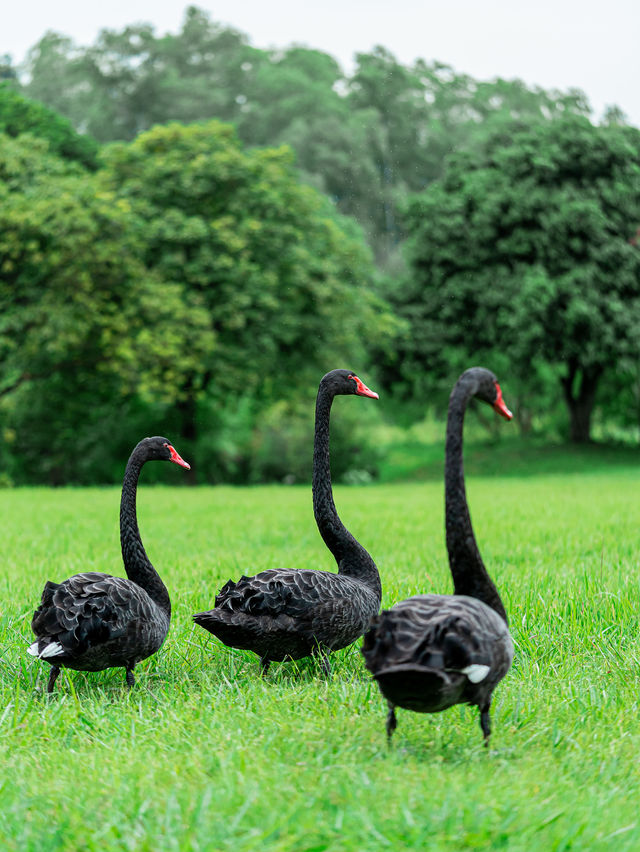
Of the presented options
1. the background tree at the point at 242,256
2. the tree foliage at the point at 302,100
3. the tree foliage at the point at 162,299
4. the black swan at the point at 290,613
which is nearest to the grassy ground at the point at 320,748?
the black swan at the point at 290,613

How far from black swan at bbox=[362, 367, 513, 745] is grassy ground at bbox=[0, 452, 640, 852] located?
30cm

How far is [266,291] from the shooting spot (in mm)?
25438

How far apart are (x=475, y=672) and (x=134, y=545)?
2374 millimetres

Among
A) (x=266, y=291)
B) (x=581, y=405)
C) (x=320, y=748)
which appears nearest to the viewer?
(x=320, y=748)

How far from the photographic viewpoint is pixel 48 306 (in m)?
21.4

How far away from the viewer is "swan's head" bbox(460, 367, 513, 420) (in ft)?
11.5

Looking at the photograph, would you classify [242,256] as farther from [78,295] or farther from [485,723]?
[485,723]

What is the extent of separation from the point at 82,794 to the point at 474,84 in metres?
55.3

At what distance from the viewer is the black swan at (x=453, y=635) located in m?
3.08

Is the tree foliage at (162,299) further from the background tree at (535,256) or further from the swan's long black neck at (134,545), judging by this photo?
the swan's long black neck at (134,545)

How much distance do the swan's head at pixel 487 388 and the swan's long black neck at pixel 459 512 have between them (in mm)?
35

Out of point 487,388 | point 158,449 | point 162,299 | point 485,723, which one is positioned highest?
point 162,299

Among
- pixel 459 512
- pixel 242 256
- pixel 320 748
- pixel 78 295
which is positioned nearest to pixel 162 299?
pixel 78 295

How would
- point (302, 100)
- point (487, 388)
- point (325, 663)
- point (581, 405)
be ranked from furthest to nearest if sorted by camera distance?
1. point (302, 100)
2. point (581, 405)
3. point (325, 663)
4. point (487, 388)
